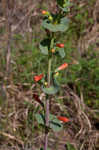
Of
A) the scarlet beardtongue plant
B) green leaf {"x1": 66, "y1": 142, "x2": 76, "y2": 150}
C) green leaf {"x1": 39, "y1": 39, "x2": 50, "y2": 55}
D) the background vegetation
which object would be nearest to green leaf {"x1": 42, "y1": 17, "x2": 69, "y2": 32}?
the scarlet beardtongue plant

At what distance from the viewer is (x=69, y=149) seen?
2215 millimetres

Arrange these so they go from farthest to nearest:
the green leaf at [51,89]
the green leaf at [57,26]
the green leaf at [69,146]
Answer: the green leaf at [69,146], the green leaf at [51,89], the green leaf at [57,26]

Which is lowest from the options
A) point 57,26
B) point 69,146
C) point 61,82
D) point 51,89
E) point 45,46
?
point 69,146

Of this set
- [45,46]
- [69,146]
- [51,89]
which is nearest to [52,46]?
[45,46]

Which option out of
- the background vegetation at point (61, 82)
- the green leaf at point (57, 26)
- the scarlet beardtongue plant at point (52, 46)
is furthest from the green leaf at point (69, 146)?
the green leaf at point (57, 26)

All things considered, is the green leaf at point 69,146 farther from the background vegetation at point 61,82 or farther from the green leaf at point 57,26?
the green leaf at point 57,26

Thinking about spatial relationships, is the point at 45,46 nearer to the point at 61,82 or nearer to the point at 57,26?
the point at 57,26

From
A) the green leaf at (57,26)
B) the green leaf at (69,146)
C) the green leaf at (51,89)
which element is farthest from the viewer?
the green leaf at (69,146)

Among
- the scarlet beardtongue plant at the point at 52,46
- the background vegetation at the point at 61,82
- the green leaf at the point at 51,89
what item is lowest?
the background vegetation at the point at 61,82

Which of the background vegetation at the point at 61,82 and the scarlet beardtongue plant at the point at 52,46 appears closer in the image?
the scarlet beardtongue plant at the point at 52,46

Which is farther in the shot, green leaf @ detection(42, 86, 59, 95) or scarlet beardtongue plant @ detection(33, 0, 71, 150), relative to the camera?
green leaf @ detection(42, 86, 59, 95)

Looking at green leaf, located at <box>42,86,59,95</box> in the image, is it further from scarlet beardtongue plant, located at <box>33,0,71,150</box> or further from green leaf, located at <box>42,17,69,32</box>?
green leaf, located at <box>42,17,69,32</box>

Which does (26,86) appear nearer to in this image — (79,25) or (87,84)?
(87,84)

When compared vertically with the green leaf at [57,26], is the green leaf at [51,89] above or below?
below
